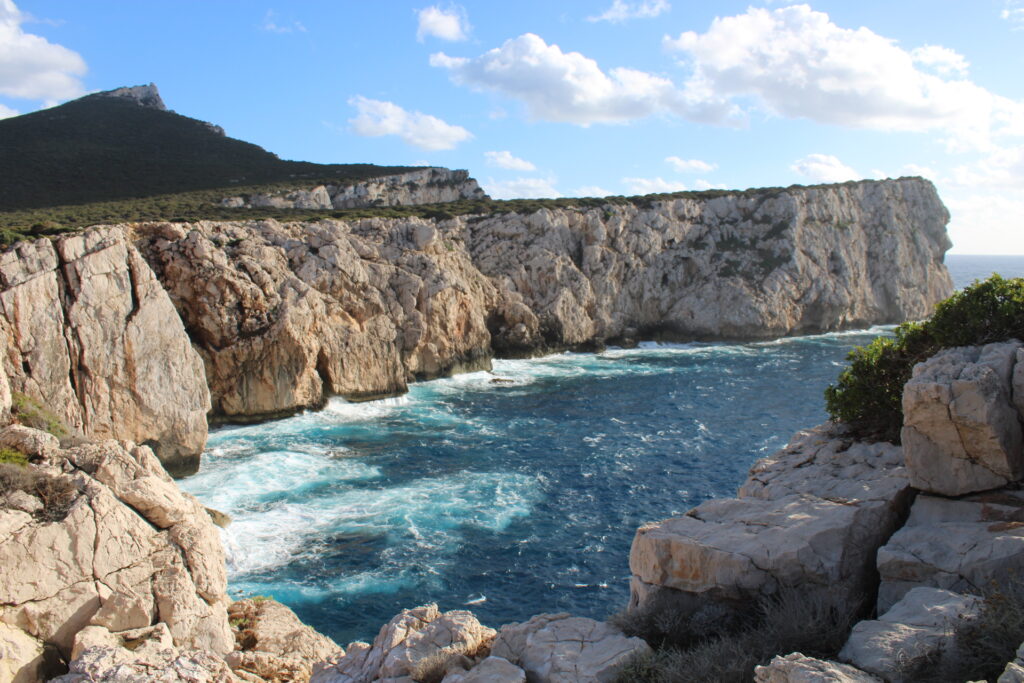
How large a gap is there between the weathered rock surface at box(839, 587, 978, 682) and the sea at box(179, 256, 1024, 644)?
1141 centimetres

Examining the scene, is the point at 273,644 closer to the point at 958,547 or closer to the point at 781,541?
the point at 781,541

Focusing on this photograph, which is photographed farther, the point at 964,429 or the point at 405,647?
the point at 405,647

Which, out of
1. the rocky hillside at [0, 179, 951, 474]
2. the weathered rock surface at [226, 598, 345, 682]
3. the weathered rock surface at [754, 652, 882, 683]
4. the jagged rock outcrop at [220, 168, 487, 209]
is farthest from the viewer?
the jagged rock outcrop at [220, 168, 487, 209]

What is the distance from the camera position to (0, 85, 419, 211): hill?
6694 cm

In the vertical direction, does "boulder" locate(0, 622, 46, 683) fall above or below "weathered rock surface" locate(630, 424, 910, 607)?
below

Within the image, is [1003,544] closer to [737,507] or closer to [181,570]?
[737,507]

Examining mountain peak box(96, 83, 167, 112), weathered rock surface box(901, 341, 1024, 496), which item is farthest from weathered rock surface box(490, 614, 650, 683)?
mountain peak box(96, 83, 167, 112)

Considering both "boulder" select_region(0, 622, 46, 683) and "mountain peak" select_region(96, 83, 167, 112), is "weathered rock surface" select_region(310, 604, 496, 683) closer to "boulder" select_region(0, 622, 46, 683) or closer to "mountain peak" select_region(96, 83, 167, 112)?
"boulder" select_region(0, 622, 46, 683)

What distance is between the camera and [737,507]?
38.4 feet

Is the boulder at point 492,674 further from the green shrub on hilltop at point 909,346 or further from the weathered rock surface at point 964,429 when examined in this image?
the green shrub on hilltop at point 909,346

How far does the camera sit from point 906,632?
736cm

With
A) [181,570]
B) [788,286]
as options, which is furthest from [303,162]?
[181,570]

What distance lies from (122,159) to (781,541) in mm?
90032

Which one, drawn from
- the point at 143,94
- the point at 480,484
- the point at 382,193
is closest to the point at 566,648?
the point at 480,484
